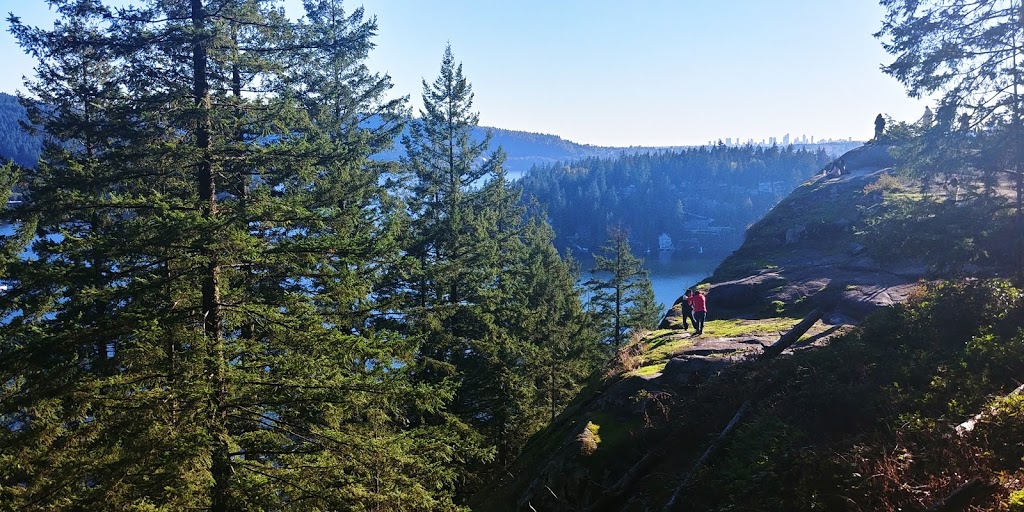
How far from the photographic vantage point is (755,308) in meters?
20.8

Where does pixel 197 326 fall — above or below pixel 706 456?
above

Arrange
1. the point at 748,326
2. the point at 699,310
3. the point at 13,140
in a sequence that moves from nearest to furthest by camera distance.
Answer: the point at 699,310
the point at 748,326
the point at 13,140

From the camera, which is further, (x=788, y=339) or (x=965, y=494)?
(x=788, y=339)

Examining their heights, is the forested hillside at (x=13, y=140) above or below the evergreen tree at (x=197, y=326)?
above

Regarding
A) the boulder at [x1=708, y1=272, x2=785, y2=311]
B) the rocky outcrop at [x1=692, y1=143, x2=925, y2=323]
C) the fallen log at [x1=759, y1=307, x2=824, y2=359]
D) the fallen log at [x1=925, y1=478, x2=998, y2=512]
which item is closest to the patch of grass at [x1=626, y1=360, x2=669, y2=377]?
the fallen log at [x1=759, y1=307, x2=824, y2=359]

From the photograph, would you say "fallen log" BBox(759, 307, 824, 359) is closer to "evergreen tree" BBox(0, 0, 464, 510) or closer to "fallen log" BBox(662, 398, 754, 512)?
"fallen log" BBox(662, 398, 754, 512)

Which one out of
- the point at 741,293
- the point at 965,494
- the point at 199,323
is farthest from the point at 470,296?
the point at 965,494

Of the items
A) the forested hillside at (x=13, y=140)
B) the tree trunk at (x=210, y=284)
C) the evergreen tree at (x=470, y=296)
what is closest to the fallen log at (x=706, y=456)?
the tree trunk at (x=210, y=284)

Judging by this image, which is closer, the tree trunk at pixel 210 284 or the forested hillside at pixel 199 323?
the forested hillside at pixel 199 323

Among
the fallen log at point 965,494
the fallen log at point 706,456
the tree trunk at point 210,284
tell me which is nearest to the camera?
the fallen log at point 965,494

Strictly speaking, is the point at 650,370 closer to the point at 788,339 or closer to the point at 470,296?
the point at 788,339

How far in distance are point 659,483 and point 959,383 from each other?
16.0 feet

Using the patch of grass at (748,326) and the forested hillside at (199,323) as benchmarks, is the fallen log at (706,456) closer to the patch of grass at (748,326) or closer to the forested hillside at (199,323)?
the forested hillside at (199,323)

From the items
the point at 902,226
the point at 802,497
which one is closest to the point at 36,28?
the point at 802,497
